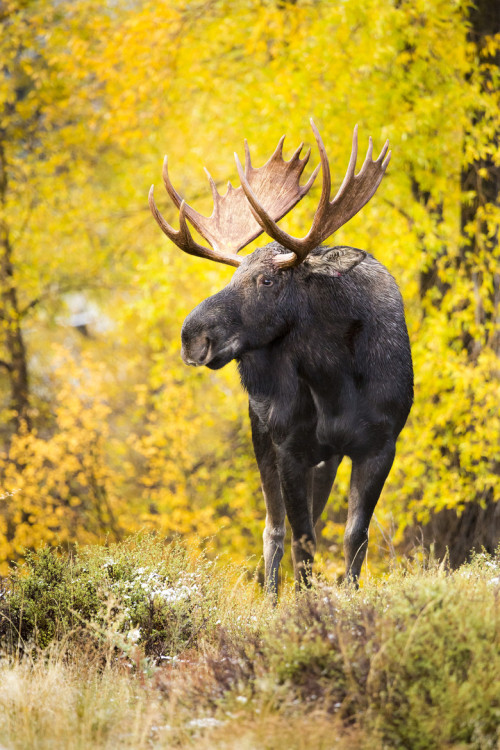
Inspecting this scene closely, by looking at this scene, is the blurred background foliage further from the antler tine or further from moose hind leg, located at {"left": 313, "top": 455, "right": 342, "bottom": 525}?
the antler tine

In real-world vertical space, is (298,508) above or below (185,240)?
below

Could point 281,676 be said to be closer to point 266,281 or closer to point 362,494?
point 362,494

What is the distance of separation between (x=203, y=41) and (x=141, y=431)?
238 inches

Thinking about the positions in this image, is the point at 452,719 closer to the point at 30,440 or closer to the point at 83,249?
the point at 30,440

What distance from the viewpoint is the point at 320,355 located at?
4262mm

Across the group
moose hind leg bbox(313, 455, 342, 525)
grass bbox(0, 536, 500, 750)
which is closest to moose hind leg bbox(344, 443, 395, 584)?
grass bbox(0, 536, 500, 750)

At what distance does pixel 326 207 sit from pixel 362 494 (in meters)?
1.33

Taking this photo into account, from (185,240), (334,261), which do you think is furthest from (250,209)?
(334,261)

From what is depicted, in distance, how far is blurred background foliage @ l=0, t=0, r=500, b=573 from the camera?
9031 millimetres

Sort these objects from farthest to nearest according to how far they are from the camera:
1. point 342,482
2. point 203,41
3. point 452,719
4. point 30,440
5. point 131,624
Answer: point 203,41 < point 30,440 < point 342,482 < point 131,624 < point 452,719

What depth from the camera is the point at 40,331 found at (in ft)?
56.4

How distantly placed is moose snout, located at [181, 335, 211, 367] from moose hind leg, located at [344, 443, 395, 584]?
872mm

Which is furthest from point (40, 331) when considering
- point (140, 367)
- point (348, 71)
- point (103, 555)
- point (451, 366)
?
point (103, 555)

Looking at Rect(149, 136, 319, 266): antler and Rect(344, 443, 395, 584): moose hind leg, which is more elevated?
Rect(149, 136, 319, 266): antler
